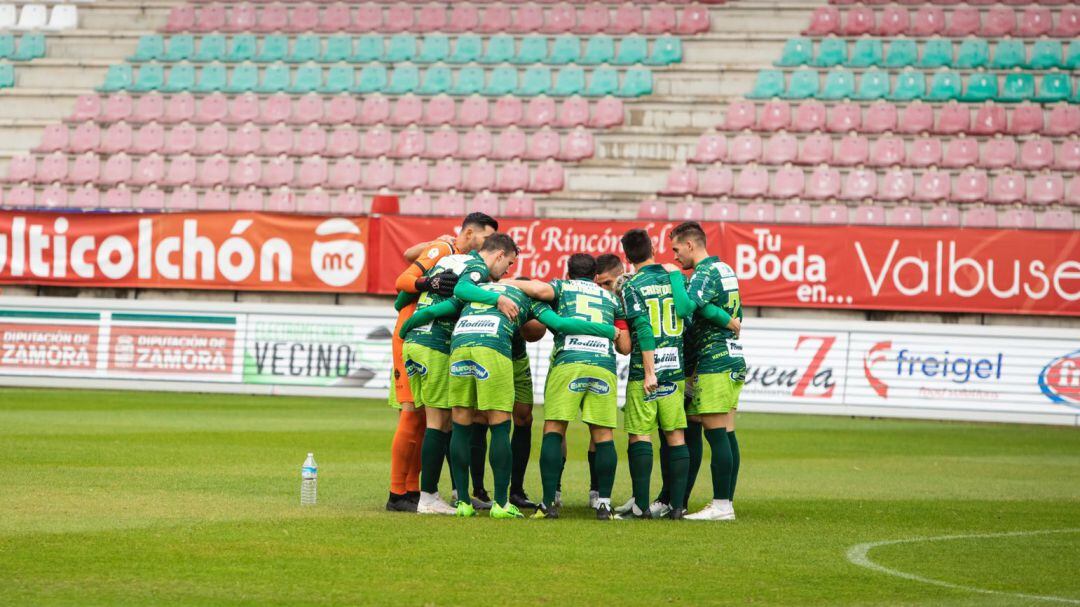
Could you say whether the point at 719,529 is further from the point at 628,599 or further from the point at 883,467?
the point at 883,467

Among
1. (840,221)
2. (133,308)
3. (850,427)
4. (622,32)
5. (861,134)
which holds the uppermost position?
(622,32)

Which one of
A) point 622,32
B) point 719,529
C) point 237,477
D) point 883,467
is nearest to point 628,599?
point 719,529

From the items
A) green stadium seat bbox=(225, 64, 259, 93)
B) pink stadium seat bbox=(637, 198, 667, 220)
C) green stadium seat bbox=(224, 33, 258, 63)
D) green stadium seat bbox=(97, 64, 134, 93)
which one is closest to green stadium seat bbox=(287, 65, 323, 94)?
green stadium seat bbox=(225, 64, 259, 93)

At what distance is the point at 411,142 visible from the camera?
28.5 metres

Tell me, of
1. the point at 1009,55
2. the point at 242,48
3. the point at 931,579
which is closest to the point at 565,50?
the point at 242,48

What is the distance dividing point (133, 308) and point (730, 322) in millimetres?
15158

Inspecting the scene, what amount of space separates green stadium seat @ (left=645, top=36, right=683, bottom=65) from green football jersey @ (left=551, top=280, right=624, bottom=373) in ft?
66.0

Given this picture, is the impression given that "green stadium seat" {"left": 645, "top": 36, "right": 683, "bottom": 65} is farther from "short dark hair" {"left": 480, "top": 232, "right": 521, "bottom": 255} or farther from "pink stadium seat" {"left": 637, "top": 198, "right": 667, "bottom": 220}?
"short dark hair" {"left": 480, "top": 232, "right": 521, "bottom": 255}

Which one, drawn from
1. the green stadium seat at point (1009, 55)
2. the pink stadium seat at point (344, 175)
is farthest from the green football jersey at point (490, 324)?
the green stadium seat at point (1009, 55)

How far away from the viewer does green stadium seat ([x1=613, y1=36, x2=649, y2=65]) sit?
29.8 m

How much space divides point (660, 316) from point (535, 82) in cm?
1961

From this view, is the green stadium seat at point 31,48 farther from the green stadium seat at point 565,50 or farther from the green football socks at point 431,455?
the green football socks at point 431,455

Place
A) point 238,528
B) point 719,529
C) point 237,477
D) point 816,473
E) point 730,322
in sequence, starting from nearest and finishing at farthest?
point 238,528 < point 719,529 < point 730,322 < point 237,477 < point 816,473

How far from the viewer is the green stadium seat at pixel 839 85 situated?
92.7 ft
